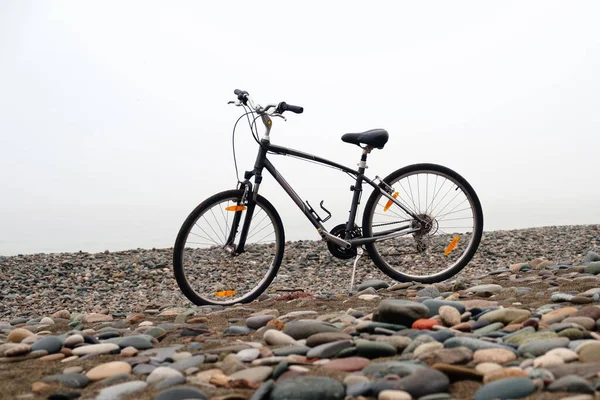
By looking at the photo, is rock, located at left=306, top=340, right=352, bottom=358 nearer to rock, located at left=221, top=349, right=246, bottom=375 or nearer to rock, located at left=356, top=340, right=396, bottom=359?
rock, located at left=356, top=340, right=396, bottom=359

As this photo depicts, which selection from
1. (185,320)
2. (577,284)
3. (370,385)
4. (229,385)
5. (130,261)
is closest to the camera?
(370,385)

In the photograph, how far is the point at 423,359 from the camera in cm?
294

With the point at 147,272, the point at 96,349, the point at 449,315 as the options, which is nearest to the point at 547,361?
the point at 449,315

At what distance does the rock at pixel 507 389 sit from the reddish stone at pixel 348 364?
0.61 meters

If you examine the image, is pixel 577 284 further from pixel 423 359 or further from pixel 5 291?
pixel 5 291

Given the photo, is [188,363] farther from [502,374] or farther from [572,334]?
[572,334]

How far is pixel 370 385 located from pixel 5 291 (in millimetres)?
6948

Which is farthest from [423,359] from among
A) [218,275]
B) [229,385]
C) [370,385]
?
[218,275]

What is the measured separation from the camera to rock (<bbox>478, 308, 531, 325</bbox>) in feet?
12.2

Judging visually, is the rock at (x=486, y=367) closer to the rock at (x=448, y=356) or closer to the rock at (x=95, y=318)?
the rock at (x=448, y=356)

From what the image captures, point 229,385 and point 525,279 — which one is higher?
point 525,279

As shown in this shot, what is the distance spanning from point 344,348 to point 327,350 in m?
0.10

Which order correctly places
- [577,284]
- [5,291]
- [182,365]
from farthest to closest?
[5,291], [577,284], [182,365]

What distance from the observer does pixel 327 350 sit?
316 centimetres
